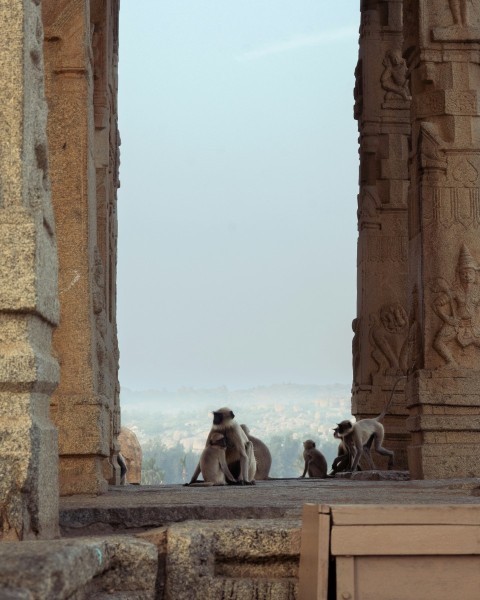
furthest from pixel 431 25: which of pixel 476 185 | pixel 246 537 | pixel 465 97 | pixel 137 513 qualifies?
pixel 246 537

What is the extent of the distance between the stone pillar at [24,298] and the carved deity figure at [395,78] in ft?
48.7

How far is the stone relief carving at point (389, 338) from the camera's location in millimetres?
19141

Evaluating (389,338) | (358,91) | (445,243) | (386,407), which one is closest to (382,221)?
(389,338)

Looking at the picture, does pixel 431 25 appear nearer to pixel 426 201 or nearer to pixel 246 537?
pixel 426 201

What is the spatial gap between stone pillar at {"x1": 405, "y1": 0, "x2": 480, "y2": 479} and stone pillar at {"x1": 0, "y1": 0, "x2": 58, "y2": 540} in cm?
831

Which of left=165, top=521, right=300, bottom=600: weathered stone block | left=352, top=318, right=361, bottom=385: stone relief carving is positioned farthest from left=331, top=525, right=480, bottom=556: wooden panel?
left=352, top=318, right=361, bottom=385: stone relief carving

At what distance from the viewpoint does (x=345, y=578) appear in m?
4.39

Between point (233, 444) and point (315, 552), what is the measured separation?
9.22 m

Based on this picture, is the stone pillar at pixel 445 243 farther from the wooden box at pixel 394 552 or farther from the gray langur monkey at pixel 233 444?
the wooden box at pixel 394 552

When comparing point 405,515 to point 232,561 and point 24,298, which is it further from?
point 24,298

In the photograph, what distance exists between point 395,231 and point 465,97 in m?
6.08

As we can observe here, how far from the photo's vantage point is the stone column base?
13062 mm

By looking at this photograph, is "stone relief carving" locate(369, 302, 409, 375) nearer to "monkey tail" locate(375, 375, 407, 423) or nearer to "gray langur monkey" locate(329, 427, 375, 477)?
"monkey tail" locate(375, 375, 407, 423)

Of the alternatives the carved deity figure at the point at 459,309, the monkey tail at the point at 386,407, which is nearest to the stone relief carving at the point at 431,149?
the carved deity figure at the point at 459,309
